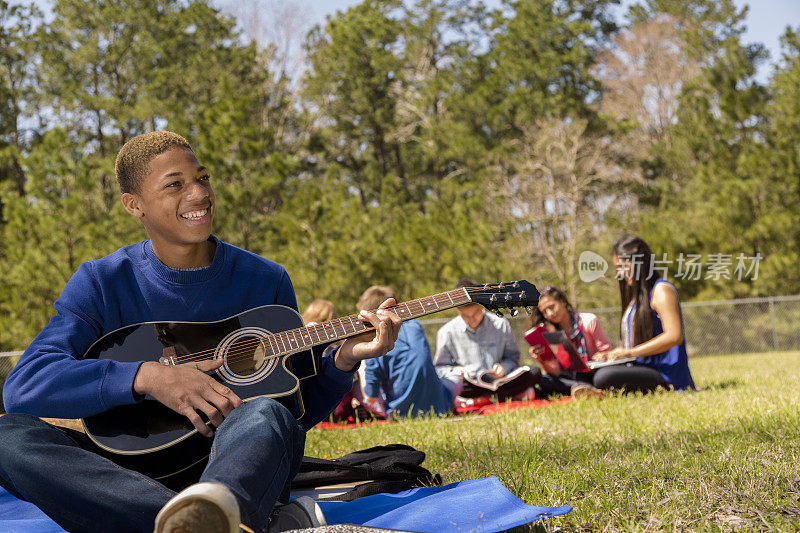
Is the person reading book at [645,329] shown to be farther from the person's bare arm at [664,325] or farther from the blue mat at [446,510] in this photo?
the blue mat at [446,510]

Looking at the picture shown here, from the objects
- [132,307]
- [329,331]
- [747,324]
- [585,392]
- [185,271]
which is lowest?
[747,324]

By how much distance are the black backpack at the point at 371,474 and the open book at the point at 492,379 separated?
3668 millimetres

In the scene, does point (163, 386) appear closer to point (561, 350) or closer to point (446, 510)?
point (446, 510)

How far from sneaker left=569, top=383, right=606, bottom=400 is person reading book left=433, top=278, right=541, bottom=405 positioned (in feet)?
1.55

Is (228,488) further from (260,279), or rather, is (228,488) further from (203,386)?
(260,279)

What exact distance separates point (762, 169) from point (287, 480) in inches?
762

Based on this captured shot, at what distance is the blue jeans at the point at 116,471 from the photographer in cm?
205

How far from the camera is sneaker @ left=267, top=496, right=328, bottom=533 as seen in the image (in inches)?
92.4

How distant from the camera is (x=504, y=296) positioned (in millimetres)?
2986

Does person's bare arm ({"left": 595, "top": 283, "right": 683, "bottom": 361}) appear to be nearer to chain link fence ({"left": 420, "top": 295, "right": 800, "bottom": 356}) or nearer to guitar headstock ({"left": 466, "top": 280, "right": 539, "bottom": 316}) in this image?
guitar headstock ({"left": 466, "top": 280, "right": 539, "bottom": 316})

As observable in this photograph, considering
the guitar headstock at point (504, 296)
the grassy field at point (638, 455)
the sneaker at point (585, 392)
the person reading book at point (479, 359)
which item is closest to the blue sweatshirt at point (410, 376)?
the grassy field at point (638, 455)

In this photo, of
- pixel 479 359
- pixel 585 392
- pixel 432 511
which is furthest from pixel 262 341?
pixel 479 359

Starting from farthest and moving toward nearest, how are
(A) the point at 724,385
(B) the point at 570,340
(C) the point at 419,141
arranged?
(C) the point at 419,141, (B) the point at 570,340, (A) the point at 724,385

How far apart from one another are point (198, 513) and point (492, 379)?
5848mm
